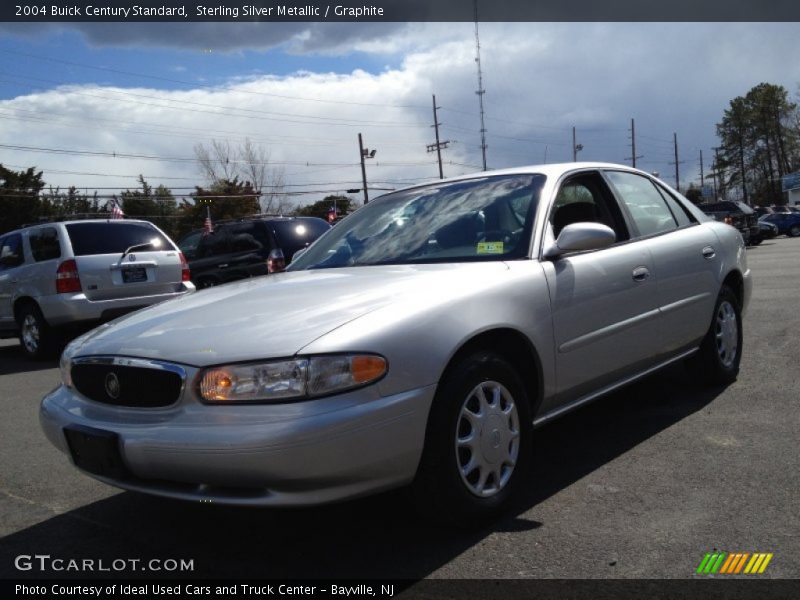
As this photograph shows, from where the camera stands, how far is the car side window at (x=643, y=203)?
448 cm

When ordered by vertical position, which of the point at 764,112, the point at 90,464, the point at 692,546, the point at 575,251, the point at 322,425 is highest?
the point at 764,112

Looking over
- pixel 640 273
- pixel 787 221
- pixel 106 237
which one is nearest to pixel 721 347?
pixel 640 273

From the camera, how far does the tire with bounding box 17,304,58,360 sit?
29.3 ft

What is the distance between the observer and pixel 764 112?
80.2 meters

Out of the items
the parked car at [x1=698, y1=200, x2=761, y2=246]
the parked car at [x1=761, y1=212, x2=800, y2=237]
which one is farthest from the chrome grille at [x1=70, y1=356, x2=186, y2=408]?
the parked car at [x1=761, y1=212, x2=800, y2=237]

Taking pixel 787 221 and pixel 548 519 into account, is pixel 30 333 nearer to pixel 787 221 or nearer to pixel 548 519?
pixel 548 519

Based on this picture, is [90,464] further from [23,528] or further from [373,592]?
[373,592]

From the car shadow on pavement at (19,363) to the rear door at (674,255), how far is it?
22.6 ft

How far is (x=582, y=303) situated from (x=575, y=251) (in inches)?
10.2

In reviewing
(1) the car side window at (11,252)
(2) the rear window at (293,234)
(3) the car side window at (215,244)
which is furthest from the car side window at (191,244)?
(1) the car side window at (11,252)

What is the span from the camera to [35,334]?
909 cm

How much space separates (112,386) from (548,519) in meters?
1.85

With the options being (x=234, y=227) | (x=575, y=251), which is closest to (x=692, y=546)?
(x=575, y=251)

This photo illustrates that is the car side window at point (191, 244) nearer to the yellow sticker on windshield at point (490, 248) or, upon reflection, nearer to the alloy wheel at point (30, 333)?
the alloy wheel at point (30, 333)
